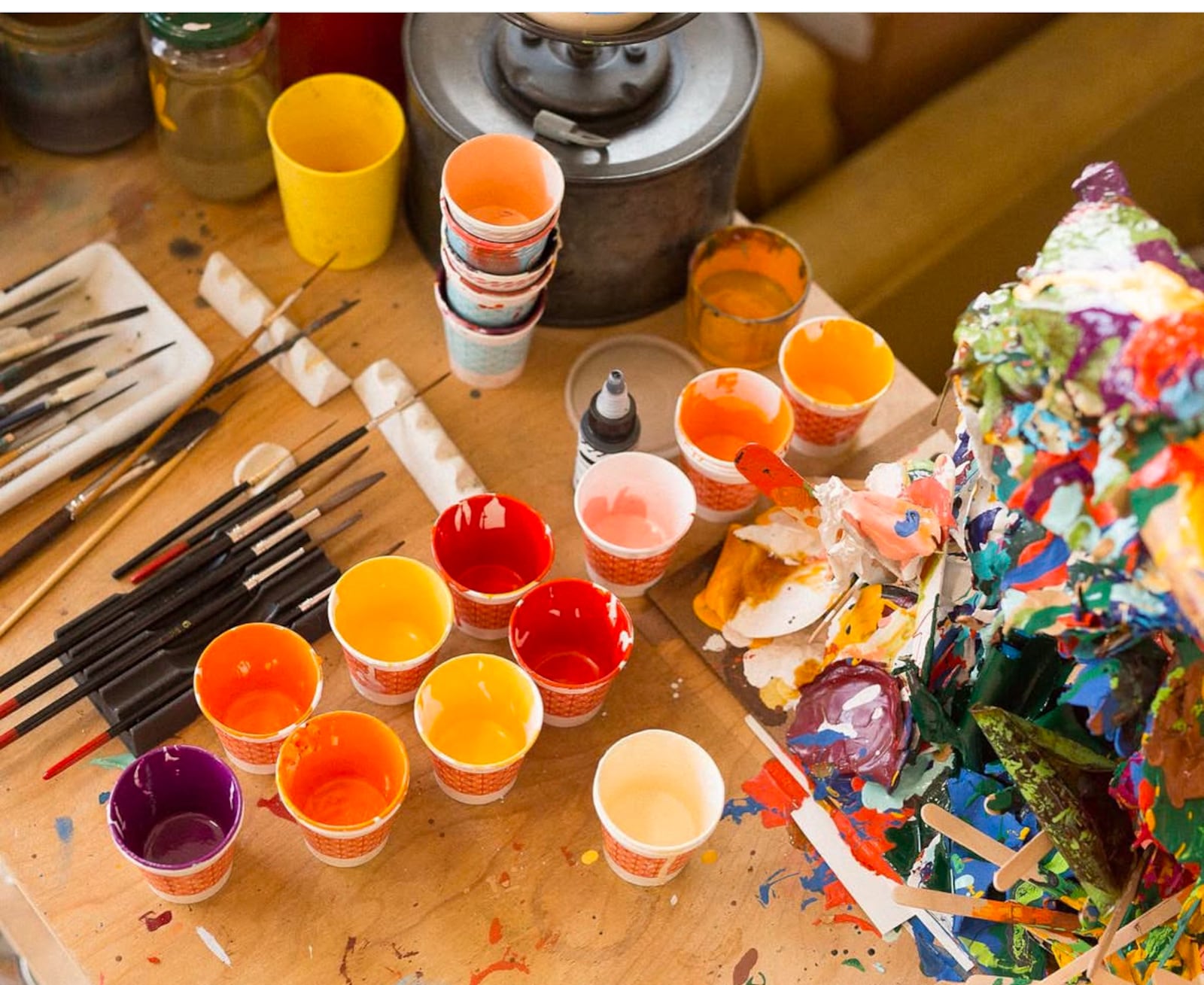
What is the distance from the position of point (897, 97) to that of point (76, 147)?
113 cm

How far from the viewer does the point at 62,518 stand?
3.99ft

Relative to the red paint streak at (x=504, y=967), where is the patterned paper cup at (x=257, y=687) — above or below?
above

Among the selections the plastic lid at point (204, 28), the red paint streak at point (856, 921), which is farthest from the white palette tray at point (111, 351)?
the red paint streak at point (856, 921)

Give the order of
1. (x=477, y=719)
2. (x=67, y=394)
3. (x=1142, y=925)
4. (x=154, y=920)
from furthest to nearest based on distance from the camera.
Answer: (x=67, y=394), (x=477, y=719), (x=154, y=920), (x=1142, y=925)

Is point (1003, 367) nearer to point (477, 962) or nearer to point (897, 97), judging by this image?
point (477, 962)

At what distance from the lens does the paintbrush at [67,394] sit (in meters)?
1.24

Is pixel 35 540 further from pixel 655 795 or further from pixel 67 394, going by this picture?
pixel 655 795

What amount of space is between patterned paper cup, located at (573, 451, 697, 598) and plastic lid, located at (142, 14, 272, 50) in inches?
22.0

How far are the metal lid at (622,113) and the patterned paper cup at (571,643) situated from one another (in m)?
0.39

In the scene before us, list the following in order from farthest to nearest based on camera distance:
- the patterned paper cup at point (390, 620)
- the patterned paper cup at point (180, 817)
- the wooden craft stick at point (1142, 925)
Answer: the patterned paper cup at point (390, 620) < the patterned paper cup at point (180, 817) < the wooden craft stick at point (1142, 925)

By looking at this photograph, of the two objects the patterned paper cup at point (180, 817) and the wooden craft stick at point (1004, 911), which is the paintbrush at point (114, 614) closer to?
the patterned paper cup at point (180, 817)

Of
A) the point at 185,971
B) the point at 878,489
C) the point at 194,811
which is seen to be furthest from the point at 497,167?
the point at 185,971

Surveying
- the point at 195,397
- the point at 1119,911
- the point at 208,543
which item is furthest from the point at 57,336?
the point at 1119,911

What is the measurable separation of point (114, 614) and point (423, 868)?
0.34 metres
